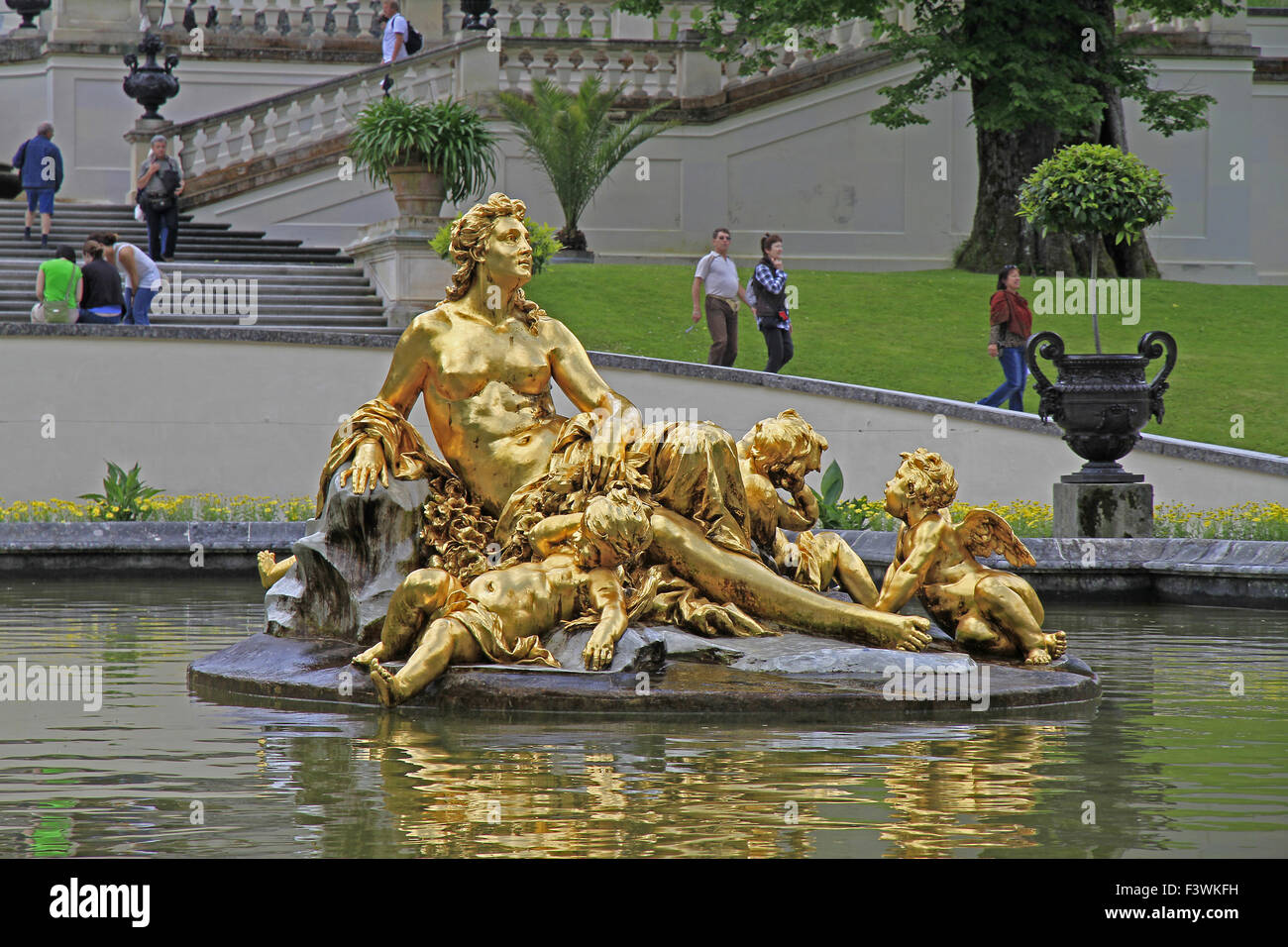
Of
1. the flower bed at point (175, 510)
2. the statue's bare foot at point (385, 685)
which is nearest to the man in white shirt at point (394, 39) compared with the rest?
the flower bed at point (175, 510)

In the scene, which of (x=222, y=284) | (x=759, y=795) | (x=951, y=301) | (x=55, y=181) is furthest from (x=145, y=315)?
(x=759, y=795)

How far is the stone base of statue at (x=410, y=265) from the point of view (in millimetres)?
22188

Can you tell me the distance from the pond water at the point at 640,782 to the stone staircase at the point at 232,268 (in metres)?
13.2

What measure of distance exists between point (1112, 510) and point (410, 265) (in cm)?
1114

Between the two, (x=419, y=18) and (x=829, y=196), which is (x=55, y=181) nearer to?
(x=419, y=18)

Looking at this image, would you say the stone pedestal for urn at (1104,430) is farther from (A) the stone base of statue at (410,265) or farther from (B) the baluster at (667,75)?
(B) the baluster at (667,75)

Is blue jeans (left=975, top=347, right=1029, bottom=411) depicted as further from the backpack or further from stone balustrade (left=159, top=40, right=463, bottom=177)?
the backpack

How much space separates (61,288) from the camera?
19.0 meters

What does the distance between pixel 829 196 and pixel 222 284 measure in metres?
12.8

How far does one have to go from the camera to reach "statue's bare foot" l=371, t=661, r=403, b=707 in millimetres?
7039

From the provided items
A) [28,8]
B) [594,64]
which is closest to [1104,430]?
[594,64]

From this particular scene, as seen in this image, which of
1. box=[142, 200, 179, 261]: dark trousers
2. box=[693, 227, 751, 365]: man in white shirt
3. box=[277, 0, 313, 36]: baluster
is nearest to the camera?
box=[693, 227, 751, 365]: man in white shirt

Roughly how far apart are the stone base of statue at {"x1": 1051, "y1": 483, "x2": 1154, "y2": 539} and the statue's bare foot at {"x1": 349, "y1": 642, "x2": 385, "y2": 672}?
24.6 ft

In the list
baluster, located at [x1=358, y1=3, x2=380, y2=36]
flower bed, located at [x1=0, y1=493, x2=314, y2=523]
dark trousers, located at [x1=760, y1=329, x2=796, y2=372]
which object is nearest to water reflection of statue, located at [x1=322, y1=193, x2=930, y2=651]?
flower bed, located at [x1=0, y1=493, x2=314, y2=523]
